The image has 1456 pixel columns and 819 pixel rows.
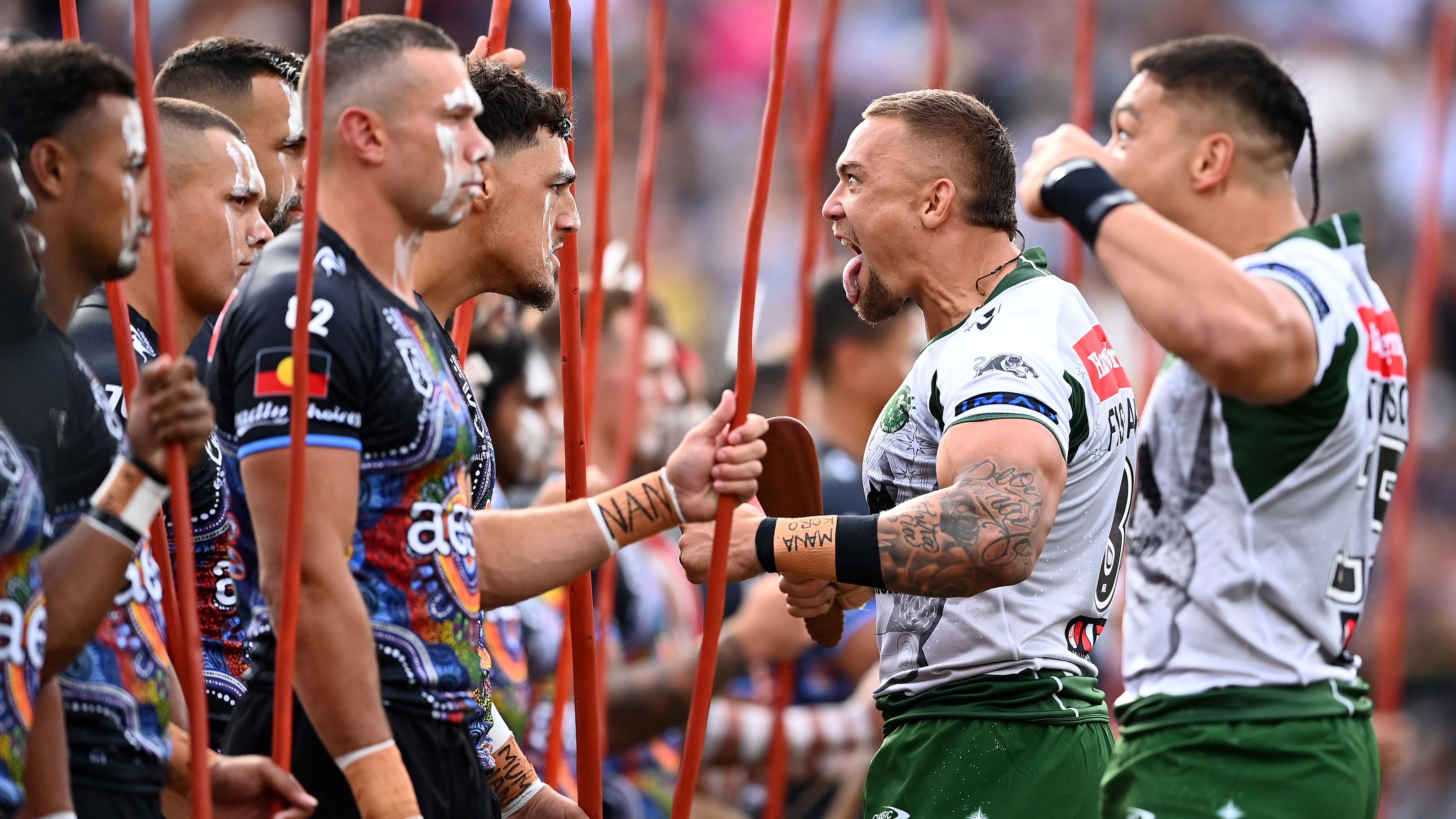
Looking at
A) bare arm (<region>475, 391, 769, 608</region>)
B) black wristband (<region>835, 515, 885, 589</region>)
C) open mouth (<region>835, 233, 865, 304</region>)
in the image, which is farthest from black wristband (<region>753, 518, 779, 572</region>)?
open mouth (<region>835, 233, 865, 304</region>)

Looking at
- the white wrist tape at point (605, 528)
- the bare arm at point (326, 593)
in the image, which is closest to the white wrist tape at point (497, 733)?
the white wrist tape at point (605, 528)

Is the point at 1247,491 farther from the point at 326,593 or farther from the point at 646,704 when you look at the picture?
the point at 646,704

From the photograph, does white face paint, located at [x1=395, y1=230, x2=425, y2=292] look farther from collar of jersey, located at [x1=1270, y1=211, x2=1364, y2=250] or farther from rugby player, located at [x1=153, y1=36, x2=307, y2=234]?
collar of jersey, located at [x1=1270, y1=211, x2=1364, y2=250]

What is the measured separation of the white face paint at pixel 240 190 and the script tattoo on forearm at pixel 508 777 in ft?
3.31

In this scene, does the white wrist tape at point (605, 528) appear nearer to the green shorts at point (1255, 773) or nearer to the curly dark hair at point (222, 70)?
the green shorts at point (1255, 773)

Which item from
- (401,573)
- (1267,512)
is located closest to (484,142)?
(401,573)

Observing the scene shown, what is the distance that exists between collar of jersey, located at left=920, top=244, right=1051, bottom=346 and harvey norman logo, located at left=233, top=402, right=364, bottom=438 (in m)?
1.25

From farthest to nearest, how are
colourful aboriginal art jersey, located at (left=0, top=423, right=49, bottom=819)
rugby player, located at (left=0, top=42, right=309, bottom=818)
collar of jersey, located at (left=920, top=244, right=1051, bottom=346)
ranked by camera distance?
collar of jersey, located at (left=920, top=244, right=1051, bottom=346) → rugby player, located at (left=0, top=42, right=309, bottom=818) → colourful aboriginal art jersey, located at (left=0, top=423, right=49, bottom=819)

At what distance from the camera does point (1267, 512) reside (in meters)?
2.63

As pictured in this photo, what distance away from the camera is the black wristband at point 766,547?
290 cm

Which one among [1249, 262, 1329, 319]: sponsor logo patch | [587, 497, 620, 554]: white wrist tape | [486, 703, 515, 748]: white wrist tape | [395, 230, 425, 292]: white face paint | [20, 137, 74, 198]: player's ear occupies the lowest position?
[486, 703, 515, 748]: white wrist tape

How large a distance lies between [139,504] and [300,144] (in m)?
1.65

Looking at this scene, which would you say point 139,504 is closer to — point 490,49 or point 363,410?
point 363,410

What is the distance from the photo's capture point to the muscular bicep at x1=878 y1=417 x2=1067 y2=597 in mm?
2760
